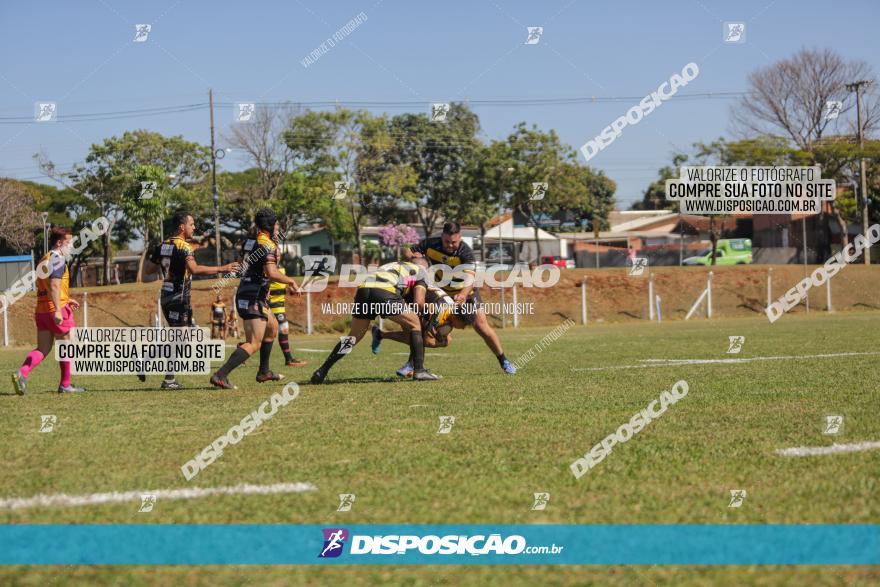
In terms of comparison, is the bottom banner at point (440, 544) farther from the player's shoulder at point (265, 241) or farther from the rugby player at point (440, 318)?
the rugby player at point (440, 318)

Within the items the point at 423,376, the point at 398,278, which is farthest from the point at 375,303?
the point at 423,376

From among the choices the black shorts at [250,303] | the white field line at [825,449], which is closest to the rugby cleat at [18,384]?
the black shorts at [250,303]

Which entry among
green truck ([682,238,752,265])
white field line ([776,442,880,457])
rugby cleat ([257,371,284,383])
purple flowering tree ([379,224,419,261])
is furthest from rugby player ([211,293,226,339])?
purple flowering tree ([379,224,419,261])

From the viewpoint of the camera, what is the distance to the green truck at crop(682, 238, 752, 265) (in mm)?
56753

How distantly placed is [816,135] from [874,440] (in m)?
43.7

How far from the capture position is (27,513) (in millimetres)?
4520

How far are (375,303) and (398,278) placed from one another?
50 centimetres

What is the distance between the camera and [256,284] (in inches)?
435

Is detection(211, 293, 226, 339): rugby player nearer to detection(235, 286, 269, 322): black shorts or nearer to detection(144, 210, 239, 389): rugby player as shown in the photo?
detection(144, 210, 239, 389): rugby player

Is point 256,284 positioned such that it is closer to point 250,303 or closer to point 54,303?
point 250,303

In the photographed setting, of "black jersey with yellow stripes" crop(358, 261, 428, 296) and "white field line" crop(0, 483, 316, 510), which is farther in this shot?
"black jersey with yellow stripes" crop(358, 261, 428, 296)

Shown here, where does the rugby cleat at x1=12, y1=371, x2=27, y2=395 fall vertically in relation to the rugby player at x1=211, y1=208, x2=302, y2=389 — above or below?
below

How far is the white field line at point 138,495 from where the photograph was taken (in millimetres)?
4734

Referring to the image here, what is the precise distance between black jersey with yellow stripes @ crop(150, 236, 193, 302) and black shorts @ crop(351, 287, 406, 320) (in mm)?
2072
